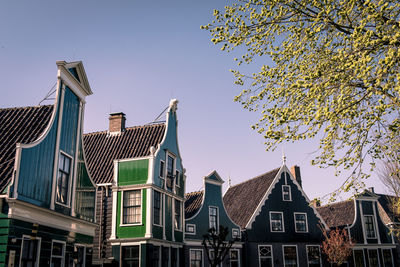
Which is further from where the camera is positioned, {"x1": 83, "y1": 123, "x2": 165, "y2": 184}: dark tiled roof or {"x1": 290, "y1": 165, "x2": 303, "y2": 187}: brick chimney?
{"x1": 290, "y1": 165, "x2": 303, "y2": 187}: brick chimney

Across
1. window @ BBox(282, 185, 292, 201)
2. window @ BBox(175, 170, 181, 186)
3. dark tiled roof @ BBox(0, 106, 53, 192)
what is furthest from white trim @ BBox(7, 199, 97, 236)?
window @ BBox(282, 185, 292, 201)

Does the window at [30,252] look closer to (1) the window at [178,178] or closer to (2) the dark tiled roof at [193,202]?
(1) the window at [178,178]

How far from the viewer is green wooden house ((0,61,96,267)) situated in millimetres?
11945

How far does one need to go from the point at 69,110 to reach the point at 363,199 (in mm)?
28294

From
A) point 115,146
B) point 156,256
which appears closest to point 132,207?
point 156,256

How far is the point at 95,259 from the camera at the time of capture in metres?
20.3

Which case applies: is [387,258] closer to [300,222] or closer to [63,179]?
[300,222]

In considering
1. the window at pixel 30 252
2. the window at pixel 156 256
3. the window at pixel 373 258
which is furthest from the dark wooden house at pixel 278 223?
the window at pixel 30 252

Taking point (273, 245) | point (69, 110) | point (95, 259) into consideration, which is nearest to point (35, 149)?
point (69, 110)

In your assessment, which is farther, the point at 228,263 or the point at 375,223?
the point at 375,223

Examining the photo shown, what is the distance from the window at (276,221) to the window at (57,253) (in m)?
19.7

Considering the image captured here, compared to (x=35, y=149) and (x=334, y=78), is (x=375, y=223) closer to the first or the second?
(x=334, y=78)

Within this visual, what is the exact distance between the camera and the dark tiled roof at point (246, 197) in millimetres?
31625

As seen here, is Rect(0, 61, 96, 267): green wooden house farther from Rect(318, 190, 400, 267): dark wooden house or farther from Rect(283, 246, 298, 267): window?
Rect(318, 190, 400, 267): dark wooden house
